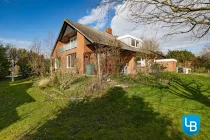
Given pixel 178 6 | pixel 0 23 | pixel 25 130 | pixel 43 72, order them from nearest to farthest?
pixel 178 6 < pixel 25 130 < pixel 43 72 < pixel 0 23

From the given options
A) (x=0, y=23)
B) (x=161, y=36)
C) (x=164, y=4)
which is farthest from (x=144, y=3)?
(x=0, y=23)

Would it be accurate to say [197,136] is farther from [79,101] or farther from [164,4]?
[79,101]

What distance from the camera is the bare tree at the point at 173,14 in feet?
11.4

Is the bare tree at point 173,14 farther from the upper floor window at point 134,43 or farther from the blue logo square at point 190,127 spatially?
the upper floor window at point 134,43

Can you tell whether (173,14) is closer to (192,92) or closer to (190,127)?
(190,127)

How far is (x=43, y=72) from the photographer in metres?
18.0

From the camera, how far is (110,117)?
556 centimetres

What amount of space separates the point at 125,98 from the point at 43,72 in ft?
44.7

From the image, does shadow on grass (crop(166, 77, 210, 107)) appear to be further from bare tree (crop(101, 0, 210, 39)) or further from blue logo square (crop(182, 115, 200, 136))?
bare tree (crop(101, 0, 210, 39))

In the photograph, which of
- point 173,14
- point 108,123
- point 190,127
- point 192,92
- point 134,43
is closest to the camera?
point 173,14

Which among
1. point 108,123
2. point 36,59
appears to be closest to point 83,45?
point 36,59

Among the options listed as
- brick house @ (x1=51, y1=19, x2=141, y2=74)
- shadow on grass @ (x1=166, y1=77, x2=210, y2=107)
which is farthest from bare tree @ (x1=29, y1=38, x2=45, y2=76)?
shadow on grass @ (x1=166, y1=77, x2=210, y2=107)

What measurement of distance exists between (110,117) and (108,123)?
1.67 feet

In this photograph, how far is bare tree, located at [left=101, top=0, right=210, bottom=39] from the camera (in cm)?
347
